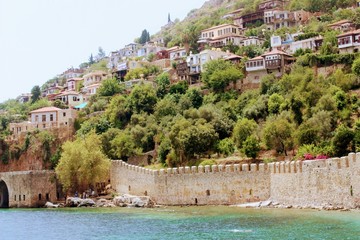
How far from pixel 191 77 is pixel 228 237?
2008 inches

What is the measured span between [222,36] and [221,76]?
22.4 m

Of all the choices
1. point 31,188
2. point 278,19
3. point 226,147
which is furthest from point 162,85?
point 31,188

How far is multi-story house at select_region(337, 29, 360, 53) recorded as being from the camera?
63062mm

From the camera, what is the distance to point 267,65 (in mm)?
65188

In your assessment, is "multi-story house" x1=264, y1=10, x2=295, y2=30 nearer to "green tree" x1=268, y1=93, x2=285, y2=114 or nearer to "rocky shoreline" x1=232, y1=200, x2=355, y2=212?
"green tree" x1=268, y1=93, x2=285, y2=114

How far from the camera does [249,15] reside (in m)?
95.9

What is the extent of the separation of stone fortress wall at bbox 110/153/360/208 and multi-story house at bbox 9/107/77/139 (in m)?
23.2

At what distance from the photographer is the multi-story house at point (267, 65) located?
64.6 meters

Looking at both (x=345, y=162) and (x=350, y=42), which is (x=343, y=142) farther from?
(x=350, y=42)

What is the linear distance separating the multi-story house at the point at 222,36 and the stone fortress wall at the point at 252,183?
39.2 metres

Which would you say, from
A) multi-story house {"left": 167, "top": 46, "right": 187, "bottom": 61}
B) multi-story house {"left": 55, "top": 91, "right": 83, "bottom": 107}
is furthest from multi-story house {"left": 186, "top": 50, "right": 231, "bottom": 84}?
multi-story house {"left": 55, "top": 91, "right": 83, "bottom": 107}

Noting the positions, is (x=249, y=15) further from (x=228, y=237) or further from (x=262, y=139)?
(x=228, y=237)

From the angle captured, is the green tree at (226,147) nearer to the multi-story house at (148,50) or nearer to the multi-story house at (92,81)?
the multi-story house at (92,81)

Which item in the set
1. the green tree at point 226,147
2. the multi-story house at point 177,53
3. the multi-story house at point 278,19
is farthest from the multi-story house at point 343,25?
the green tree at point 226,147
